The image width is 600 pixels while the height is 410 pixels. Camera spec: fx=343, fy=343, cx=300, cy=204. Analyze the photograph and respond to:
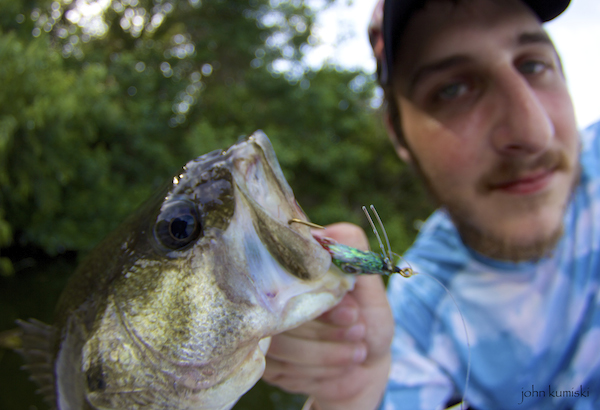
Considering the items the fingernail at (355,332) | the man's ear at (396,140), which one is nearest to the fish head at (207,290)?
the fingernail at (355,332)

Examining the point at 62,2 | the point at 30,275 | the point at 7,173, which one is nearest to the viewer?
the point at 7,173

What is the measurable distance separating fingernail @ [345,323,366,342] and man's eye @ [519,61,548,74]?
49.8 inches

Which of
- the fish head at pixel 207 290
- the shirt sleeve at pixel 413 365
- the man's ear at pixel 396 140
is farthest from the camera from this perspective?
the man's ear at pixel 396 140

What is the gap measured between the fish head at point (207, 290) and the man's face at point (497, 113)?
1.08m

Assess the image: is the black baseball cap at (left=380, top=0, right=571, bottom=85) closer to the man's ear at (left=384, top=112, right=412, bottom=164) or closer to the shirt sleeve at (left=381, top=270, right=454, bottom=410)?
the man's ear at (left=384, top=112, right=412, bottom=164)

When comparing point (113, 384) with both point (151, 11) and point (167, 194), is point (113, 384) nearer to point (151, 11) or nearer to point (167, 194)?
point (167, 194)

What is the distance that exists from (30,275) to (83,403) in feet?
28.0

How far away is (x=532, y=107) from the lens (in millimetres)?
1337

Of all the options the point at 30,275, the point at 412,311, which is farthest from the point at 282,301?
the point at 30,275

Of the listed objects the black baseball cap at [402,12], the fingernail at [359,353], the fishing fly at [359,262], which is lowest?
the fingernail at [359,353]

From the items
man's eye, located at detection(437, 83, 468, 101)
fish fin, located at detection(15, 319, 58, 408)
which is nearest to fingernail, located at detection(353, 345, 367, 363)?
fish fin, located at detection(15, 319, 58, 408)

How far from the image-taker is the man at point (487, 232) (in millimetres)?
1184

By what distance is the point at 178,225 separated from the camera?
72cm

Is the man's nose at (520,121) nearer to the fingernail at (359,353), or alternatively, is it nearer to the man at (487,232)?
the man at (487,232)
